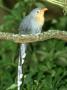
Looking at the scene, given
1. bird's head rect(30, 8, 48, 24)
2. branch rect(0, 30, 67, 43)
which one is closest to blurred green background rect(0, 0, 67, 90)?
bird's head rect(30, 8, 48, 24)

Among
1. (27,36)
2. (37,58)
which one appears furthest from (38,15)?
(37,58)

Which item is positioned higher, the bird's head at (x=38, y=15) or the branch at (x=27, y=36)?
the branch at (x=27, y=36)

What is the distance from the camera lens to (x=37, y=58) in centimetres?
480

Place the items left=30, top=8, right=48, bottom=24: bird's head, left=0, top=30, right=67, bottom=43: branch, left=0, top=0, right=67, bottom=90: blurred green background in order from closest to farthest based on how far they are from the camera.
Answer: left=0, top=30, right=67, bottom=43: branch → left=30, top=8, right=48, bottom=24: bird's head → left=0, top=0, right=67, bottom=90: blurred green background

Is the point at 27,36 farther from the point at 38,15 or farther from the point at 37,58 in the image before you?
the point at 37,58

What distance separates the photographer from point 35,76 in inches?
181

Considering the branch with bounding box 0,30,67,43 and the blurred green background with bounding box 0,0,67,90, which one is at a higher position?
the branch with bounding box 0,30,67,43

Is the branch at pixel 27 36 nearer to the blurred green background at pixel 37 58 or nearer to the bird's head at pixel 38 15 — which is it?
the bird's head at pixel 38 15

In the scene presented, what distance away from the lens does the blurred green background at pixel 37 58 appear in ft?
14.5

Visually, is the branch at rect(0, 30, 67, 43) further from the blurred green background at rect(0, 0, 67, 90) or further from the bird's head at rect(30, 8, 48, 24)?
the blurred green background at rect(0, 0, 67, 90)

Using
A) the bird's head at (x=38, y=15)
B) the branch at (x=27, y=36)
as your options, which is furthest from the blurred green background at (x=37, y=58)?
the branch at (x=27, y=36)

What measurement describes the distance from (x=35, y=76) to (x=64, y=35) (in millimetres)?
1440

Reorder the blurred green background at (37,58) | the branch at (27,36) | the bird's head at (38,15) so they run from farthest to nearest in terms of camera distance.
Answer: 1. the blurred green background at (37,58)
2. the bird's head at (38,15)
3. the branch at (27,36)

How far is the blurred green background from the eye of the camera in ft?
14.5
